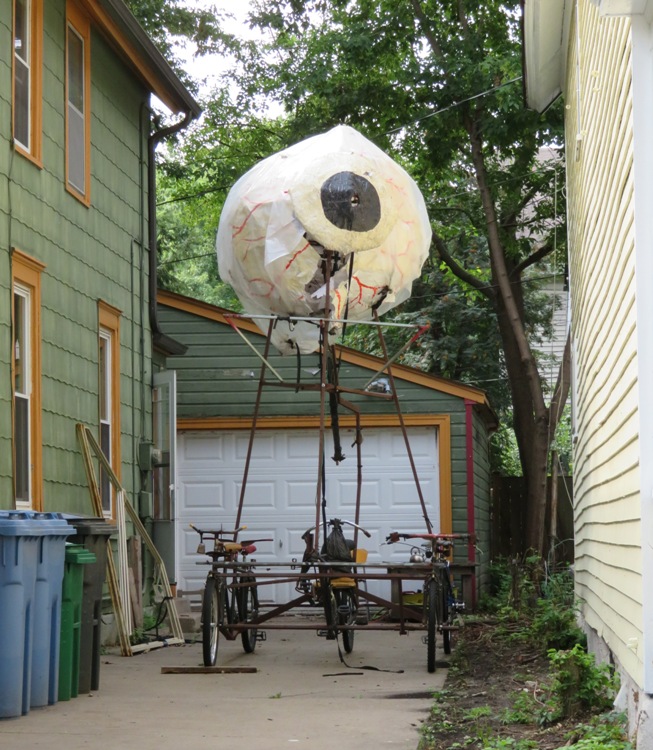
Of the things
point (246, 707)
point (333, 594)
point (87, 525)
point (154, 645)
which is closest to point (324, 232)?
point (333, 594)

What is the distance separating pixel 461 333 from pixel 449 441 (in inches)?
346

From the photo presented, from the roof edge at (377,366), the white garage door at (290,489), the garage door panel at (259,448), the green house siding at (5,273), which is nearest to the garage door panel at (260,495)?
the white garage door at (290,489)

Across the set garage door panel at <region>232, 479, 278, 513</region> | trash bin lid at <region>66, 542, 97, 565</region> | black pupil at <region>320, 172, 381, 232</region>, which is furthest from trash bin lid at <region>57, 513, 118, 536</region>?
garage door panel at <region>232, 479, 278, 513</region>

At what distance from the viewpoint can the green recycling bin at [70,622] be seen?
7969 mm

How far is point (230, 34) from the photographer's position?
26.5 meters

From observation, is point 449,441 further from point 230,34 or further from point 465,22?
point 230,34

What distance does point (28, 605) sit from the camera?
7.28 metres

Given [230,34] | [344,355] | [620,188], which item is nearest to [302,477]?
[344,355]

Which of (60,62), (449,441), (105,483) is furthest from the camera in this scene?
(449,441)

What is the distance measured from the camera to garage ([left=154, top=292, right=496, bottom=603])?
16578mm

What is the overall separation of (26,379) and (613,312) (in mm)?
5458

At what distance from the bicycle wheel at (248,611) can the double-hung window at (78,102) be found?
4296 millimetres

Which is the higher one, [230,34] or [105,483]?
[230,34]

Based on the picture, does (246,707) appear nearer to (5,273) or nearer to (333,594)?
(333,594)
